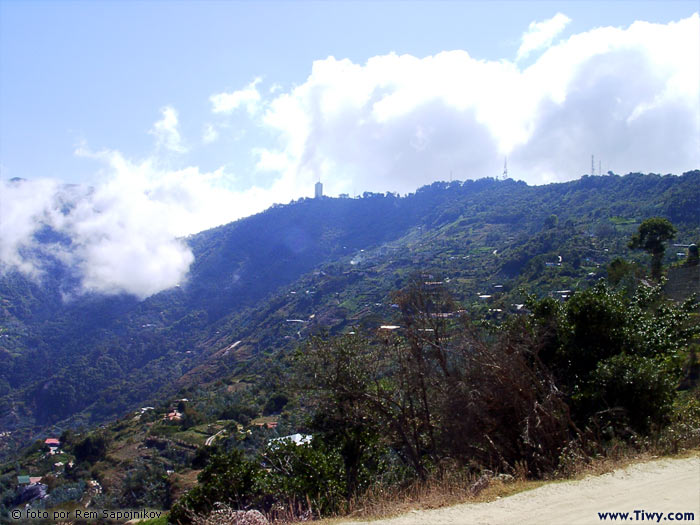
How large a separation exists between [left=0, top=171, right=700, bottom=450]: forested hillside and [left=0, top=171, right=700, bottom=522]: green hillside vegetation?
53 centimetres

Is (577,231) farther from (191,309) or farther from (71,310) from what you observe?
(71,310)

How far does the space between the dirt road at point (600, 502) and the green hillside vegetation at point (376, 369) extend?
773mm

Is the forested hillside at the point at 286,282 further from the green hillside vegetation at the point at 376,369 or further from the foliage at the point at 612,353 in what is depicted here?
the foliage at the point at 612,353

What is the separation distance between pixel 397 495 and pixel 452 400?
6.56ft

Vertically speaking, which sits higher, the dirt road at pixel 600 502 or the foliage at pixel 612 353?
the foliage at pixel 612 353

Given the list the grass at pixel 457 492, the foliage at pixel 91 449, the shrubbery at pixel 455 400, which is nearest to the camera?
the grass at pixel 457 492

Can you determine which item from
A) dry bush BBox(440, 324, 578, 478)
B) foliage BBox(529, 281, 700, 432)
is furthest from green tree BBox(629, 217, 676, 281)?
dry bush BBox(440, 324, 578, 478)
